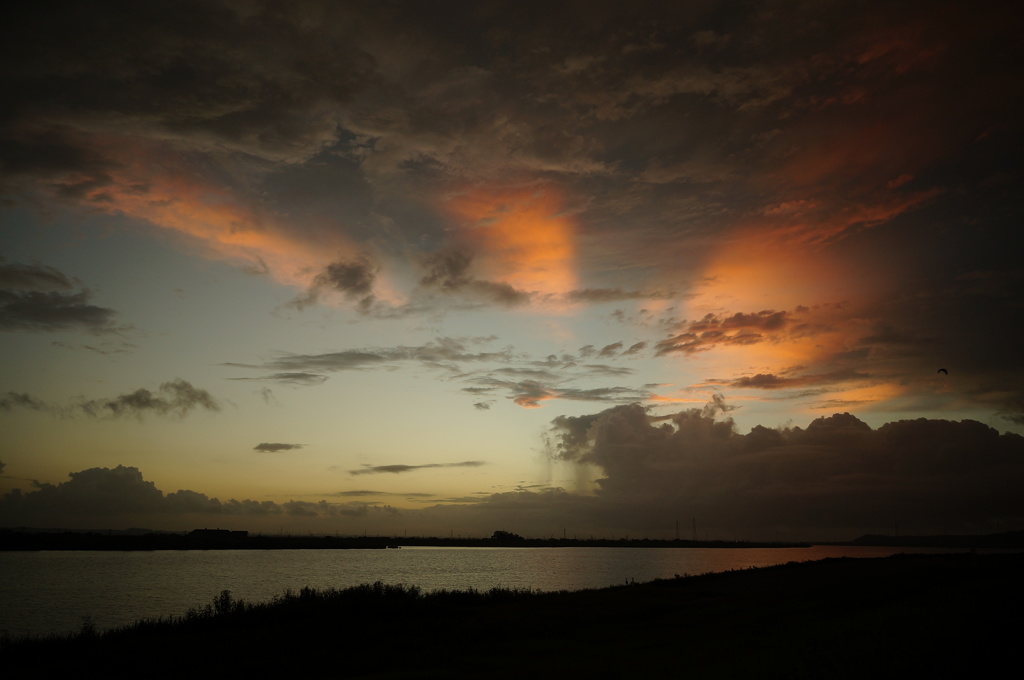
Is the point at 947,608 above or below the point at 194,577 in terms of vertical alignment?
above

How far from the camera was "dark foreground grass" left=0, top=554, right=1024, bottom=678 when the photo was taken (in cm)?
1800

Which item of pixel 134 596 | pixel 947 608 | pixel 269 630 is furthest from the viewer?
pixel 134 596

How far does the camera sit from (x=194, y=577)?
91312mm

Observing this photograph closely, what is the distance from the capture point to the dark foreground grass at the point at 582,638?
1800 centimetres

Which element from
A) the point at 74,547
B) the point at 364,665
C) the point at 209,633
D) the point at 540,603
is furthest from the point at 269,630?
the point at 74,547

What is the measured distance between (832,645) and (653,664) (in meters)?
6.21

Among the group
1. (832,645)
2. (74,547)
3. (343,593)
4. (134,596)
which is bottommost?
(74,547)

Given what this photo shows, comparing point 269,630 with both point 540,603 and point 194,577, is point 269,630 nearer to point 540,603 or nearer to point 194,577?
point 540,603

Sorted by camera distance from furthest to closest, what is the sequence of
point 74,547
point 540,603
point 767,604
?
1. point 74,547
2. point 540,603
3. point 767,604

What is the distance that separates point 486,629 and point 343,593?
17109 mm

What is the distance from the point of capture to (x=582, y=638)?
31156 mm

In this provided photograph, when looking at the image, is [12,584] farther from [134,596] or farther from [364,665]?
[364,665]

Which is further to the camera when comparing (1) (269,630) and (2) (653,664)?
(1) (269,630)

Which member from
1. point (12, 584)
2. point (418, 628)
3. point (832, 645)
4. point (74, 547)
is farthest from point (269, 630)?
point (74, 547)
